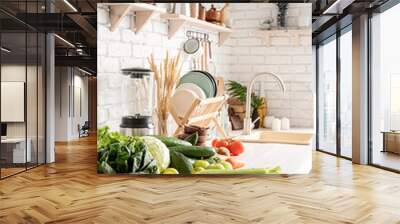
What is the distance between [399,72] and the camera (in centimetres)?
480

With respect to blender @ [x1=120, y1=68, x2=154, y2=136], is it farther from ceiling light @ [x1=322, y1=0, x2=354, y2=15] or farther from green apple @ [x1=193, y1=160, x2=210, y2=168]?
ceiling light @ [x1=322, y1=0, x2=354, y2=15]

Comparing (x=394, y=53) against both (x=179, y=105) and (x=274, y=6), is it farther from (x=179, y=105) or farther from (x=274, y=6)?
(x=179, y=105)

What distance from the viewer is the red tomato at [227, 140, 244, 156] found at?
427 cm

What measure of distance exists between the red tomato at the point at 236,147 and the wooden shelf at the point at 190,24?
1031 mm

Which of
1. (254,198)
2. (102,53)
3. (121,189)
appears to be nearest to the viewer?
(254,198)

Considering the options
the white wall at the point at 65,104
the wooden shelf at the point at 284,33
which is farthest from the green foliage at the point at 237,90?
the white wall at the point at 65,104

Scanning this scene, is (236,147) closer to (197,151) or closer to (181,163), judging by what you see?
(197,151)

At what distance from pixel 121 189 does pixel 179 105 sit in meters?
1.04

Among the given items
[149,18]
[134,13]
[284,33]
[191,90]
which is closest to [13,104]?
[134,13]

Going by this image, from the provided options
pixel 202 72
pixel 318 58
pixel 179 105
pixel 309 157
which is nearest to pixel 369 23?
pixel 318 58

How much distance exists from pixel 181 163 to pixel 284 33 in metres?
1.74

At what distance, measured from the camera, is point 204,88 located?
432 cm

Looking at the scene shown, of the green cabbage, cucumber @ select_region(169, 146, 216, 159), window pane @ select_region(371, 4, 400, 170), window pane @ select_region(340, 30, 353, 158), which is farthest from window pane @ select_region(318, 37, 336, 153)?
the green cabbage

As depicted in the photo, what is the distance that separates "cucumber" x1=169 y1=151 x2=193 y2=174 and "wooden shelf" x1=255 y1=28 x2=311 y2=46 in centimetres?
148
